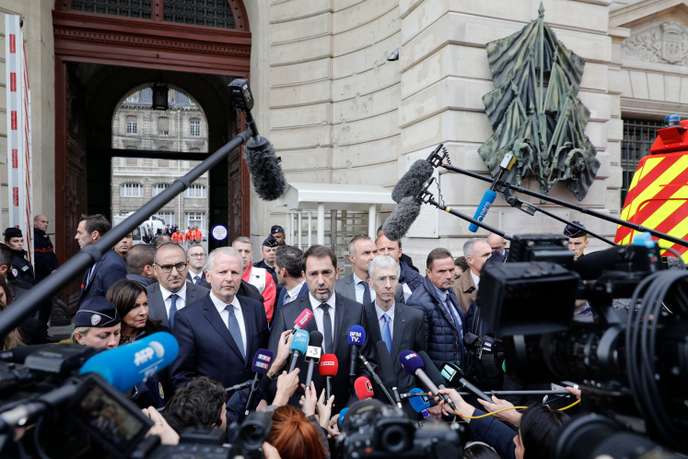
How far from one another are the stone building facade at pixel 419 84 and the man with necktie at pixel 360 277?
2473 mm

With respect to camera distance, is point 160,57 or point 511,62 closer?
point 511,62

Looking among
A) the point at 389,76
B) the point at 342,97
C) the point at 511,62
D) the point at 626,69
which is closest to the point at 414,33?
the point at 389,76

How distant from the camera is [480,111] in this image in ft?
23.6

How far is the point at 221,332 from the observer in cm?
328

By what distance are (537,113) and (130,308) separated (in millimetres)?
5596

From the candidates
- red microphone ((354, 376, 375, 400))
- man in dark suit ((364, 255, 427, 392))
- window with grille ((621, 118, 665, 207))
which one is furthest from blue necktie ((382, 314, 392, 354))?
window with grille ((621, 118, 665, 207))

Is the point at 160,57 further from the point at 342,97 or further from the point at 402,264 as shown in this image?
the point at 402,264

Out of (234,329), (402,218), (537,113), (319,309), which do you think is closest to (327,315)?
(319,309)

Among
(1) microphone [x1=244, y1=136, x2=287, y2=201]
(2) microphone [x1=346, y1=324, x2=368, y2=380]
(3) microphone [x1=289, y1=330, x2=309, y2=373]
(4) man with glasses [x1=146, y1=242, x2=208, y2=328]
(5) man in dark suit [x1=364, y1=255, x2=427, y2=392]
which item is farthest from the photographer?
(4) man with glasses [x1=146, y1=242, x2=208, y2=328]

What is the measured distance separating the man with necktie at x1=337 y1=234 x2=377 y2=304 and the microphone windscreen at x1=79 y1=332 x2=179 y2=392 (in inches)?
129

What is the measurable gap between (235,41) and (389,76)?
11.2 feet

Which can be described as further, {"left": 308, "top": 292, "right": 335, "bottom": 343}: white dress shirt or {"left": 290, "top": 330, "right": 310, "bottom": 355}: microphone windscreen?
{"left": 308, "top": 292, "right": 335, "bottom": 343}: white dress shirt

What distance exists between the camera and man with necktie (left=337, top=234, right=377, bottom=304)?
4.74 meters

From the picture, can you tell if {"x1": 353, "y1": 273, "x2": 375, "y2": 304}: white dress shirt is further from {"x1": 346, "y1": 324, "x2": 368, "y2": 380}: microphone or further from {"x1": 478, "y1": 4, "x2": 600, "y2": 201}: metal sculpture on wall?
{"x1": 478, "y1": 4, "x2": 600, "y2": 201}: metal sculpture on wall
